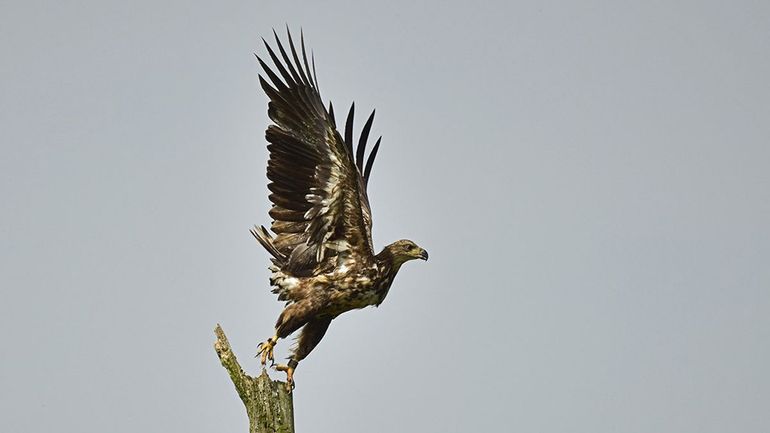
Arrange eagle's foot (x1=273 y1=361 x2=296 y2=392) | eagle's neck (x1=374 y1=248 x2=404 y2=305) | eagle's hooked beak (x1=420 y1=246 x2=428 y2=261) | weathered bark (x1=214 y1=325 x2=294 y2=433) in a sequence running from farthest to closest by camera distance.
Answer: eagle's hooked beak (x1=420 y1=246 x2=428 y2=261), eagle's neck (x1=374 y1=248 x2=404 y2=305), eagle's foot (x1=273 y1=361 x2=296 y2=392), weathered bark (x1=214 y1=325 x2=294 y2=433)

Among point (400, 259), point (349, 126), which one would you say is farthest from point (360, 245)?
point (349, 126)

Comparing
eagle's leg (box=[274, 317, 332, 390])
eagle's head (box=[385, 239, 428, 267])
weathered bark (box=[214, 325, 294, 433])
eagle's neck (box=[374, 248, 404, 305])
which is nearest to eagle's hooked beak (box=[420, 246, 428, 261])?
eagle's head (box=[385, 239, 428, 267])

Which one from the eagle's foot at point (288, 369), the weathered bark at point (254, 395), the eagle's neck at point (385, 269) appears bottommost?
the weathered bark at point (254, 395)

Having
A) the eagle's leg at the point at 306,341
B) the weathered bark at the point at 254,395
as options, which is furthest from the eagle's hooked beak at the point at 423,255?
the weathered bark at the point at 254,395

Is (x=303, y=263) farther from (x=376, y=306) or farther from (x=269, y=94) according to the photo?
(x=269, y=94)

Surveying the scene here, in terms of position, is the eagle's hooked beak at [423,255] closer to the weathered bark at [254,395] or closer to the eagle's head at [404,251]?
the eagle's head at [404,251]

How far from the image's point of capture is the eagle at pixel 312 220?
10.1m

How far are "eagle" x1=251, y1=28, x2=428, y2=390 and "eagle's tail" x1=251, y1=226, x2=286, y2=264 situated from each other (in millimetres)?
11

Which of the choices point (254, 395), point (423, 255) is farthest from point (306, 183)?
point (254, 395)

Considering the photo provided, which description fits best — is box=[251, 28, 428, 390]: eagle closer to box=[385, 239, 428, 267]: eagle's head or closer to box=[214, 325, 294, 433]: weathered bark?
box=[385, 239, 428, 267]: eagle's head

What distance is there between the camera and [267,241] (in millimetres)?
10711

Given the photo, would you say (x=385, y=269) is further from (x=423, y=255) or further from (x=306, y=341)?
(x=306, y=341)

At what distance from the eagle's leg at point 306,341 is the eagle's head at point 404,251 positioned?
96 cm

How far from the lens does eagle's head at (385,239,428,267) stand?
10.7m
